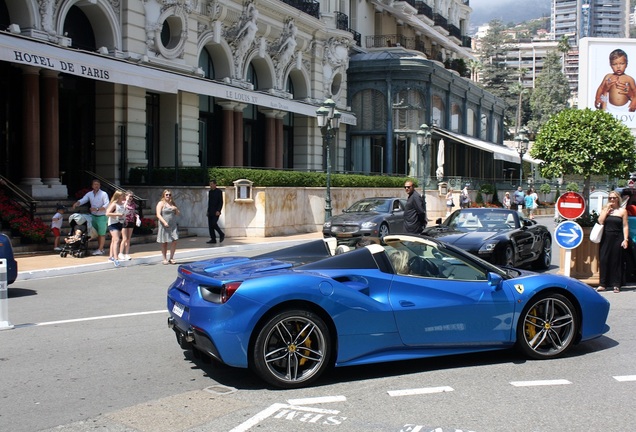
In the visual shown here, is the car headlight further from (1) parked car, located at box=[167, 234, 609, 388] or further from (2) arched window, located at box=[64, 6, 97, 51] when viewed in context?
(2) arched window, located at box=[64, 6, 97, 51]

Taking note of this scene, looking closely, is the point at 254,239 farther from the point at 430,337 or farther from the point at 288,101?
the point at 430,337

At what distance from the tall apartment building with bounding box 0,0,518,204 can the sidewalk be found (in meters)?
3.93

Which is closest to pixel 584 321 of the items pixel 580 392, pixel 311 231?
pixel 580 392

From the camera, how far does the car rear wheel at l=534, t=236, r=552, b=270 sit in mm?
15672

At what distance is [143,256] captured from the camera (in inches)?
680

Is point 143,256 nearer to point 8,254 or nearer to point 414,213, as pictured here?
point 8,254

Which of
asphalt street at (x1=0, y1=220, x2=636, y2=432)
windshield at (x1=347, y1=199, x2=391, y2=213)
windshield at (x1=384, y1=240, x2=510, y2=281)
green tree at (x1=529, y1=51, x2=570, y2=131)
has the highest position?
green tree at (x1=529, y1=51, x2=570, y2=131)

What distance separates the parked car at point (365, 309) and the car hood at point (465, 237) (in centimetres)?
581

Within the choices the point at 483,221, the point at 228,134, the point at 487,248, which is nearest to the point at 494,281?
the point at 487,248

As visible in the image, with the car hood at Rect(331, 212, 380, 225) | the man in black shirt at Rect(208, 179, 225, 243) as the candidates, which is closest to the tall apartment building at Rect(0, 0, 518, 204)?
the man in black shirt at Rect(208, 179, 225, 243)

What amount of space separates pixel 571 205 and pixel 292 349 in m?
7.79

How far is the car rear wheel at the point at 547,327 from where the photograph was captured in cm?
721

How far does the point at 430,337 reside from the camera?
22.0 ft

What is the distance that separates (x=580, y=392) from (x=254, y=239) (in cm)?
1709
